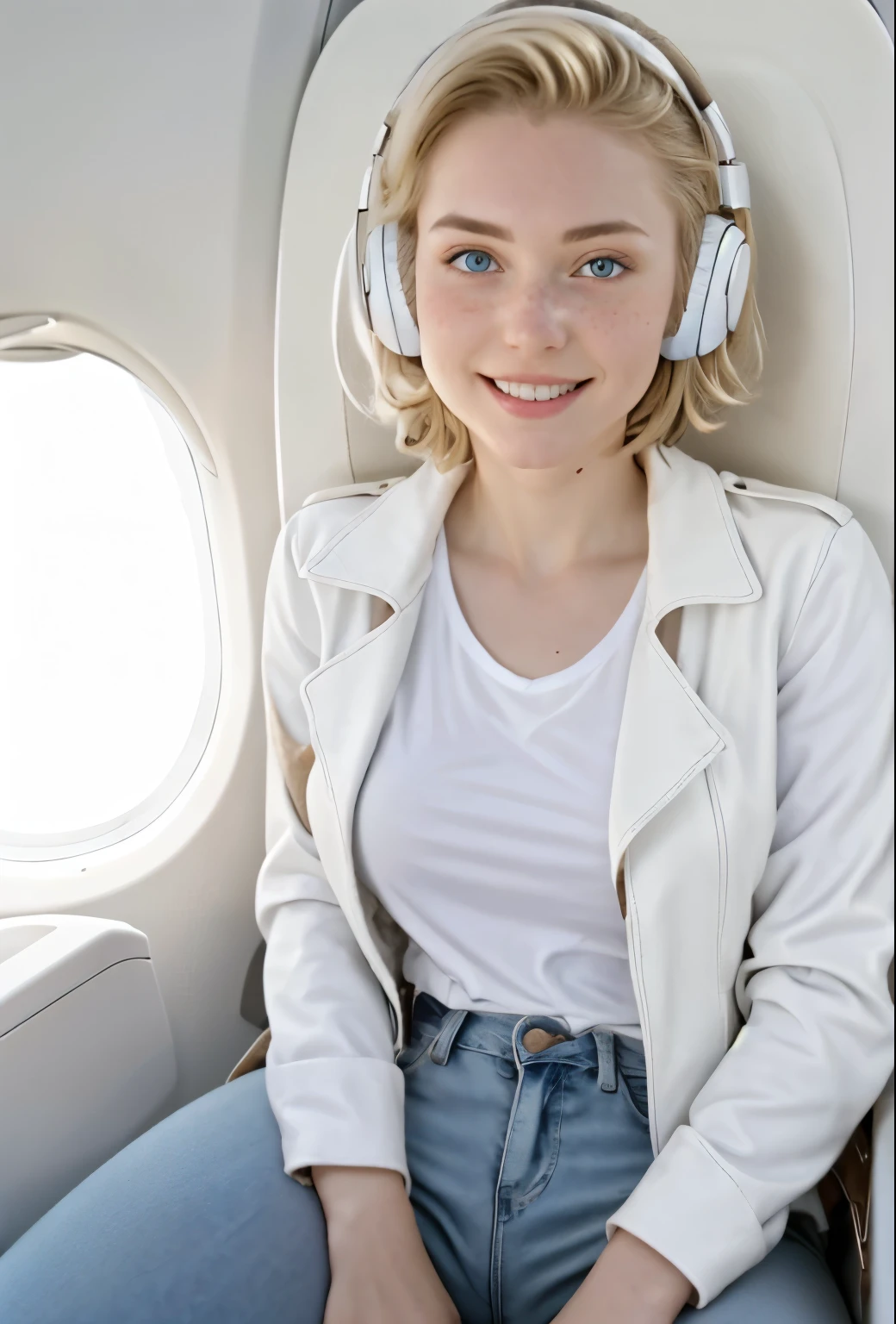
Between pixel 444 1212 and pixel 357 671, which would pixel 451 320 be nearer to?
pixel 357 671

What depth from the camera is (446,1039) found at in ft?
4.31

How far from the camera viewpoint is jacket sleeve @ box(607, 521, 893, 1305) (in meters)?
1.09

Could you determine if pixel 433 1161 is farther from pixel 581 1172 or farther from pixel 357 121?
pixel 357 121

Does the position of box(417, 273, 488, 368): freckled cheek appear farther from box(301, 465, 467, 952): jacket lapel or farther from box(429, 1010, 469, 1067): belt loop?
box(429, 1010, 469, 1067): belt loop

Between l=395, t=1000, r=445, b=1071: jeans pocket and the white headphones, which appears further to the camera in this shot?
l=395, t=1000, r=445, b=1071: jeans pocket

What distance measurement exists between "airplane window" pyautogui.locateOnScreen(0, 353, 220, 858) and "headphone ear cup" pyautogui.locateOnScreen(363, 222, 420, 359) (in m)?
0.52

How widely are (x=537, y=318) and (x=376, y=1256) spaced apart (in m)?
0.98

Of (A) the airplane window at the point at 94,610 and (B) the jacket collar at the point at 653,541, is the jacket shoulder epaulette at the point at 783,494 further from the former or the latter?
(A) the airplane window at the point at 94,610

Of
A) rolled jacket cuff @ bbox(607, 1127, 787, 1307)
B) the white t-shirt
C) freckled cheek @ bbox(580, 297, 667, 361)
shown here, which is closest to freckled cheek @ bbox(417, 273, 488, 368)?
freckled cheek @ bbox(580, 297, 667, 361)

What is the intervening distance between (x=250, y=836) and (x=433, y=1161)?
0.67 m

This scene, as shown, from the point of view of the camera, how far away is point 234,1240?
1155mm

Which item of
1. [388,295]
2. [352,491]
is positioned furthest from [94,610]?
[388,295]

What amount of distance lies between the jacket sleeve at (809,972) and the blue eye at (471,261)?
1.60 feet

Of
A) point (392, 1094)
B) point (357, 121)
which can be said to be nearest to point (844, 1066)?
point (392, 1094)
